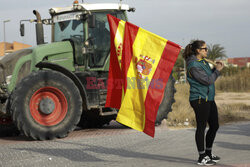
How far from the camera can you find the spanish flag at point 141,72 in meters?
5.61

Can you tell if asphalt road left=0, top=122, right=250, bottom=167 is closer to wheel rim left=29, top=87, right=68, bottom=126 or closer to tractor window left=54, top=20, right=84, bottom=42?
wheel rim left=29, top=87, right=68, bottom=126

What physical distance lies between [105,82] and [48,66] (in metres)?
1.44

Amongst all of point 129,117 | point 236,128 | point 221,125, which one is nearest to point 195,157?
point 129,117

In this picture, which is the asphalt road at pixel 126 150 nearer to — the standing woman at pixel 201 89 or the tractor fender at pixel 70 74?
the standing woman at pixel 201 89

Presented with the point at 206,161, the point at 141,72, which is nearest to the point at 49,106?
the point at 141,72

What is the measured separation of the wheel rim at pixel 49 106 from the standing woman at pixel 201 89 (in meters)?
4.04

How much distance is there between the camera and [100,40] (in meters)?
9.88

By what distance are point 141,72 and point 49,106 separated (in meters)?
3.58

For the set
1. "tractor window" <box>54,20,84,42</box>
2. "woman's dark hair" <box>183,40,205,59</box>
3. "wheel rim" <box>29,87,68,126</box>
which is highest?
"tractor window" <box>54,20,84,42</box>

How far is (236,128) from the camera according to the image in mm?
9289

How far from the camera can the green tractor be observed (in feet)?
27.8

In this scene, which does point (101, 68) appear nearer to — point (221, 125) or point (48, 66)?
point (48, 66)

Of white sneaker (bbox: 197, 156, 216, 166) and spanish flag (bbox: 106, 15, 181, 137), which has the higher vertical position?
spanish flag (bbox: 106, 15, 181, 137)

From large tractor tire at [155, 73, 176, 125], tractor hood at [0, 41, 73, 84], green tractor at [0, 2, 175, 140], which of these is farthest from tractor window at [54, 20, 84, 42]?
large tractor tire at [155, 73, 176, 125]
